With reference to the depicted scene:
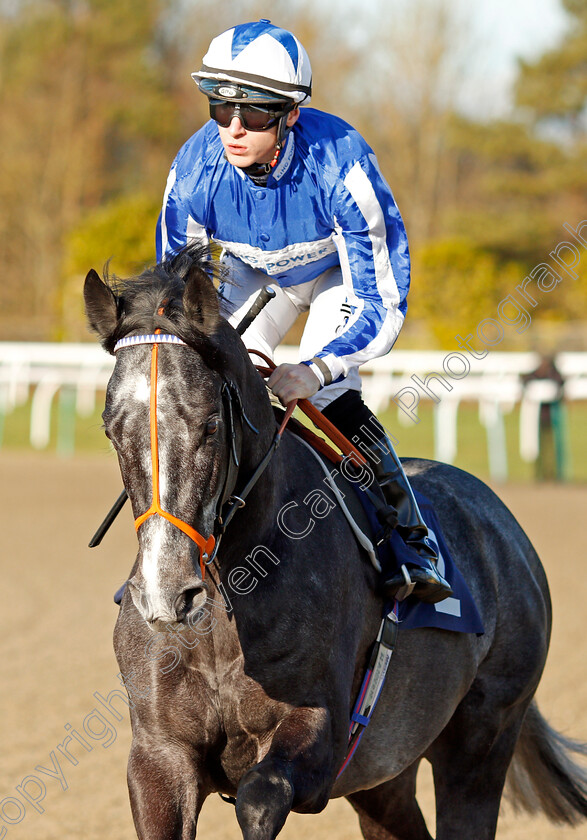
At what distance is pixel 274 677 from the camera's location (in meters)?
2.84

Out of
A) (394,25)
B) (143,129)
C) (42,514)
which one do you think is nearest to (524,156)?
(394,25)

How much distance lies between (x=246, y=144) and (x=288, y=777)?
179cm

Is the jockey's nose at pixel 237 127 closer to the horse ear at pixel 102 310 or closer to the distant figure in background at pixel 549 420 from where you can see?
the horse ear at pixel 102 310

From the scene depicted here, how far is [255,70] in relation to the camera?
3.20 metres

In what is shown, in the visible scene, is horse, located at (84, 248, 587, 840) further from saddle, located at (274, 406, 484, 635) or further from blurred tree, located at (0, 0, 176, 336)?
blurred tree, located at (0, 0, 176, 336)

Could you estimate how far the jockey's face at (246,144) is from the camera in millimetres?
3201

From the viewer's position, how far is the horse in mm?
2486

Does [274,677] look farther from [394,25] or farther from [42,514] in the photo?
[394,25]

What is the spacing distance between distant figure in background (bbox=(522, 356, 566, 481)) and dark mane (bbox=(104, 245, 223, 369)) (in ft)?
38.1

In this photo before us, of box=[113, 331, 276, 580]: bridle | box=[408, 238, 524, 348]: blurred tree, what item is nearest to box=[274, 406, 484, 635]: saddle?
box=[113, 331, 276, 580]: bridle

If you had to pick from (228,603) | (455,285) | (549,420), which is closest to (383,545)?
(228,603)

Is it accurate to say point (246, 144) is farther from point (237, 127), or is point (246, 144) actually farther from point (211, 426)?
point (211, 426)

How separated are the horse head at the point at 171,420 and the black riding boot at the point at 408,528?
2.78 feet

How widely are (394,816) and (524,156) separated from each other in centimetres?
3279
